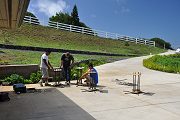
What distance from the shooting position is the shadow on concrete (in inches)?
393

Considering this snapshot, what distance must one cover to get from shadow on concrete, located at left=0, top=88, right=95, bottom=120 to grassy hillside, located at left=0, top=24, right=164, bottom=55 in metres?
19.7

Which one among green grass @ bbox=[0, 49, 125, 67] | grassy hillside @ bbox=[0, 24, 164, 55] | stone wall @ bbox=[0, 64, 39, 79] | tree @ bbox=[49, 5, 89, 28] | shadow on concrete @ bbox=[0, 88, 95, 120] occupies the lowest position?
shadow on concrete @ bbox=[0, 88, 95, 120]

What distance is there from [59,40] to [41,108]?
29884mm

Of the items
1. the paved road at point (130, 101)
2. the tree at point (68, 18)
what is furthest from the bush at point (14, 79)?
the tree at point (68, 18)

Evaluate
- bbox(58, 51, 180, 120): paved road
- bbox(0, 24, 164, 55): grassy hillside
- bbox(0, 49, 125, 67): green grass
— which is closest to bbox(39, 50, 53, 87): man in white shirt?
bbox(58, 51, 180, 120): paved road

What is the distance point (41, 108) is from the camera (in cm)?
1116

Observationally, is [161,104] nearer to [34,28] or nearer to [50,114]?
[50,114]

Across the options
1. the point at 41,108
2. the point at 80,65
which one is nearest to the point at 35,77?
the point at 80,65

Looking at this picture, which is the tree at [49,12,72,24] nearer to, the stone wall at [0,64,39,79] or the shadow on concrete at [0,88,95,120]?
the stone wall at [0,64,39,79]

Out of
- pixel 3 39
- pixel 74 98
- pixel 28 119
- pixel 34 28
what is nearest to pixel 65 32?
pixel 34 28

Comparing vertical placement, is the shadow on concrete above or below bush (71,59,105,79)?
below

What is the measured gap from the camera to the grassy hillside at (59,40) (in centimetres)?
3597

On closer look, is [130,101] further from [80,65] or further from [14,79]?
[80,65]

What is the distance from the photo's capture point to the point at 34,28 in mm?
42688
